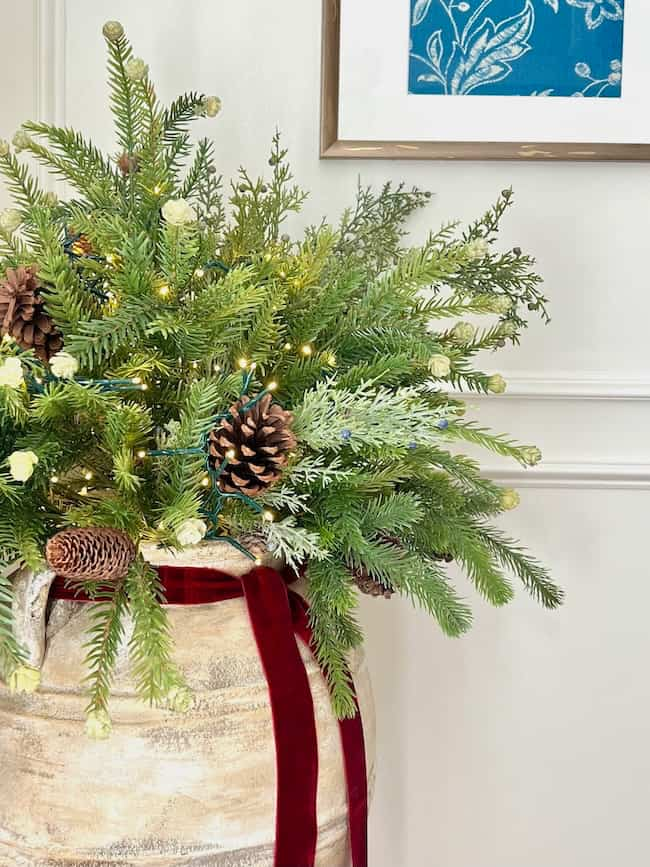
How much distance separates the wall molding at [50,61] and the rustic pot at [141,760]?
2.33ft

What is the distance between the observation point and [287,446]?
610 millimetres

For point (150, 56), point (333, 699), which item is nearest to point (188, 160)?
point (150, 56)

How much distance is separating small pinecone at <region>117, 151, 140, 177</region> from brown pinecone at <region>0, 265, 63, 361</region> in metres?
0.14

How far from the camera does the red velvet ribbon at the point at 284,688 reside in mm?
659

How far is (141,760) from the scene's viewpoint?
64 cm

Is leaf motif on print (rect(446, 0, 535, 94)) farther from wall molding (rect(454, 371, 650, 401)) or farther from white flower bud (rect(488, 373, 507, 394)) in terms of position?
white flower bud (rect(488, 373, 507, 394))

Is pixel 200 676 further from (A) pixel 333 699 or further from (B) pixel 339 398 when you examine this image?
(B) pixel 339 398

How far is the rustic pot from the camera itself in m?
0.64

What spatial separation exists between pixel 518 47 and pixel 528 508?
0.57 m

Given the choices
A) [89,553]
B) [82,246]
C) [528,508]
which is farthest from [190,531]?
[528,508]

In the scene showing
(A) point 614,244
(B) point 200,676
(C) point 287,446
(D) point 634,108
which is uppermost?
(D) point 634,108

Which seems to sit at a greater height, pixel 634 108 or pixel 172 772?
pixel 634 108

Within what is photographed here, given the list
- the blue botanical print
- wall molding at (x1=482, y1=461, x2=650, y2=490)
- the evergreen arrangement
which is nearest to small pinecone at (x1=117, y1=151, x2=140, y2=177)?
the evergreen arrangement

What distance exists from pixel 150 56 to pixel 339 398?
2.31ft
